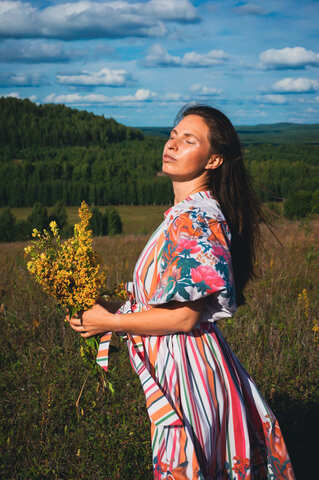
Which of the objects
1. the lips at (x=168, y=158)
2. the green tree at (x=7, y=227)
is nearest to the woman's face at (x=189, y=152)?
the lips at (x=168, y=158)

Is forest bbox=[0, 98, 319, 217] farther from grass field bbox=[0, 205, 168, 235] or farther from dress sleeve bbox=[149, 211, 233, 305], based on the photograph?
dress sleeve bbox=[149, 211, 233, 305]

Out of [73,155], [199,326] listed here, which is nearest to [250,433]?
[199,326]

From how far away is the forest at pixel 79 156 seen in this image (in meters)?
93.6

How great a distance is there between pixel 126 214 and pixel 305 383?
79.1 m

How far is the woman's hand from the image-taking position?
168 cm

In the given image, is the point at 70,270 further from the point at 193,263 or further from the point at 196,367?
the point at 196,367

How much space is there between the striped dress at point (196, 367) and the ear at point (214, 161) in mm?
163

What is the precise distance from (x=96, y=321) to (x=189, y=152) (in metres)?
0.91

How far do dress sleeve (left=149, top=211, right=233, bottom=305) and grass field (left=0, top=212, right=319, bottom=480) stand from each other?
893mm

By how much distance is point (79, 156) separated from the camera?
130 m

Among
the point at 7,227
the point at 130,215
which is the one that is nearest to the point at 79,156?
the point at 130,215

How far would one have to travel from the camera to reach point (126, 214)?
8188 centimetres

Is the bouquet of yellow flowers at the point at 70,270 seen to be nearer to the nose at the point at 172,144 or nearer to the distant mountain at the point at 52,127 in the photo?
the nose at the point at 172,144

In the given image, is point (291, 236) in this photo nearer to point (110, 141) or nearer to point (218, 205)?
point (218, 205)
